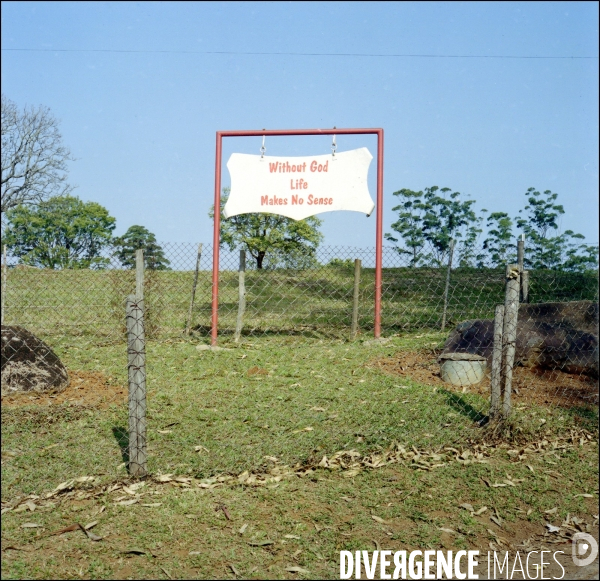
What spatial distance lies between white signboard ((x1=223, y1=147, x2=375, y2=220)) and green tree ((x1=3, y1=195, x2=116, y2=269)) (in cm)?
1174

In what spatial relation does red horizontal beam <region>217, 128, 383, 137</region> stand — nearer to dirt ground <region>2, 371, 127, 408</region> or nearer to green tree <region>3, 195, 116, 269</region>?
dirt ground <region>2, 371, 127, 408</region>

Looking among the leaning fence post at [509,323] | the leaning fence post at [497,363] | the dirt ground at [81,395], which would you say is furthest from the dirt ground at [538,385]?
the dirt ground at [81,395]

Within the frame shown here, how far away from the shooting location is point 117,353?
8.82 meters

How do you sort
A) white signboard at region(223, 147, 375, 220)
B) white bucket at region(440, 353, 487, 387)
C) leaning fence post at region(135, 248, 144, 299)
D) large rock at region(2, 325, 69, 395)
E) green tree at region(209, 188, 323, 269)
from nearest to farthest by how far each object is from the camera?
large rock at region(2, 325, 69, 395), white bucket at region(440, 353, 487, 387), leaning fence post at region(135, 248, 144, 299), white signboard at region(223, 147, 375, 220), green tree at region(209, 188, 323, 269)

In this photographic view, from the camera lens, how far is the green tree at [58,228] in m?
23.9

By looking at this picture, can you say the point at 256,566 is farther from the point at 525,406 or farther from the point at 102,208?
the point at 102,208

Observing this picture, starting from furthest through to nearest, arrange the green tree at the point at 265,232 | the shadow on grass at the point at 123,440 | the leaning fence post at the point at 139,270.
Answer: the green tree at the point at 265,232, the leaning fence post at the point at 139,270, the shadow on grass at the point at 123,440

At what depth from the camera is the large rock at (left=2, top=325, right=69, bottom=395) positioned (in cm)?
647

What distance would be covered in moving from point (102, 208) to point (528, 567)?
102ft

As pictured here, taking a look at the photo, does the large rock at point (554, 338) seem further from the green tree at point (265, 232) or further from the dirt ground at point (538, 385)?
the green tree at point (265, 232)

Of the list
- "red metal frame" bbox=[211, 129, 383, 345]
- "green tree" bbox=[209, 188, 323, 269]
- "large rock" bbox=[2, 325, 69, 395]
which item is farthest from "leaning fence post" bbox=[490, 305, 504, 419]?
"green tree" bbox=[209, 188, 323, 269]

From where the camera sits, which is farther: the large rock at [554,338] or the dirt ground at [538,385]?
the large rock at [554,338]

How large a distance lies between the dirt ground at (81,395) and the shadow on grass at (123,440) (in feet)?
2.65

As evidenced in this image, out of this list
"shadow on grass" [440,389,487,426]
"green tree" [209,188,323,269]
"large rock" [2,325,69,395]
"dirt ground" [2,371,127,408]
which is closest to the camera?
"shadow on grass" [440,389,487,426]
